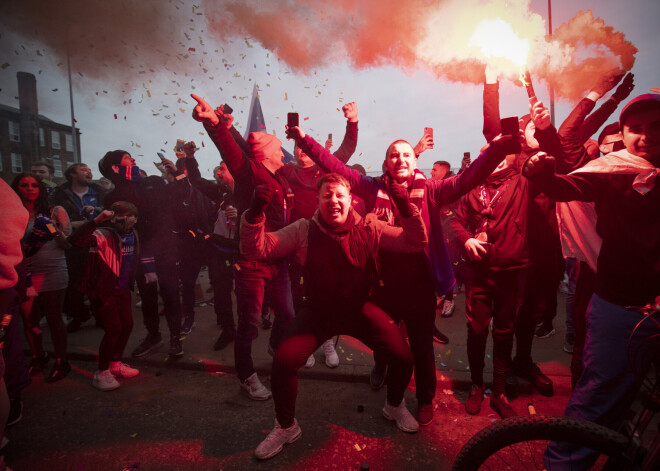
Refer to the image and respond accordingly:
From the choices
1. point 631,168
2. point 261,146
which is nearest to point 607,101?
point 631,168

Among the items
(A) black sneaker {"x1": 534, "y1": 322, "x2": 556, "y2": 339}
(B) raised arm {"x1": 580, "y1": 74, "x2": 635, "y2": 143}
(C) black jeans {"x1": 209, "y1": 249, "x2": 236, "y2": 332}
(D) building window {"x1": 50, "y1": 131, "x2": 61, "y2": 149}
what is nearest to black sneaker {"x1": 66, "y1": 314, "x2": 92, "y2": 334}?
(C) black jeans {"x1": 209, "y1": 249, "x2": 236, "y2": 332}

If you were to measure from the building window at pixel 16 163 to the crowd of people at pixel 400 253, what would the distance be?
54184 mm

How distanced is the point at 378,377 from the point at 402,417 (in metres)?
0.73

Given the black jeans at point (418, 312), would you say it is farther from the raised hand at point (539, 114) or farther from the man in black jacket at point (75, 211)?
the man in black jacket at point (75, 211)

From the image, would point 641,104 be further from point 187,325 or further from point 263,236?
point 187,325

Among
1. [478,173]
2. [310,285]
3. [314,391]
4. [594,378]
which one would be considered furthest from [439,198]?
[314,391]

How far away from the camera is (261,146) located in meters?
3.77

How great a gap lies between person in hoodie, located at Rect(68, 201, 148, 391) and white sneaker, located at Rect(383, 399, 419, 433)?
3.09 meters

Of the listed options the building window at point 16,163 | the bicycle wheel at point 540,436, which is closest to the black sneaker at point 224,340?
the bicycle wheel at point 540,436

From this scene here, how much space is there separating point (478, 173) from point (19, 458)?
4555mm

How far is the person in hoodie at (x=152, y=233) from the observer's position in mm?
4645

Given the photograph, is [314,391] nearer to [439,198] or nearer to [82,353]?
[439,198]

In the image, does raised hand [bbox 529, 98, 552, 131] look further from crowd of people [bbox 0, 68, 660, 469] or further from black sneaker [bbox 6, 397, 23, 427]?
black sneaker [bbox 6, 397, 23, 427]

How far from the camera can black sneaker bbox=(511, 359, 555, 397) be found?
145 inches
